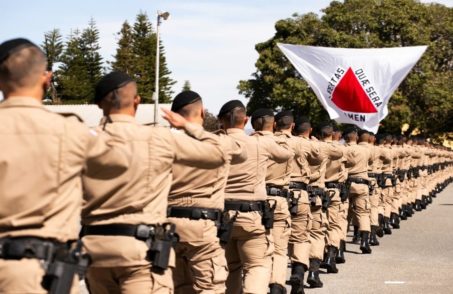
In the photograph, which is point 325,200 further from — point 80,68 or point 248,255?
point 80,68

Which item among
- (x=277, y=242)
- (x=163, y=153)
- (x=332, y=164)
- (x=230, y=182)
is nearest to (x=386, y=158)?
(x=332, y=164)

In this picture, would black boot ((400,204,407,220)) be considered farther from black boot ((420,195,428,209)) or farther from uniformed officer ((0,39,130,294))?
uniformed officer ((0,39,130,294))

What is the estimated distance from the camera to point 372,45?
5109 cm

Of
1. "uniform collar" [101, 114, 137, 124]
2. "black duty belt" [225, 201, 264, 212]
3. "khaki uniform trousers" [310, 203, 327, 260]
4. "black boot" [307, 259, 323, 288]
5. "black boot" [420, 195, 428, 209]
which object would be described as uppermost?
"uniform collar" [101, 114, 137, 124]

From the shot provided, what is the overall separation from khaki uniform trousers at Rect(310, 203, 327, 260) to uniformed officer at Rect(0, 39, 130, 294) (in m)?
7.91

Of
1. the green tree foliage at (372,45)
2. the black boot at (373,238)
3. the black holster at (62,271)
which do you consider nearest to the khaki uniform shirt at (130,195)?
the black holster at (62,271)

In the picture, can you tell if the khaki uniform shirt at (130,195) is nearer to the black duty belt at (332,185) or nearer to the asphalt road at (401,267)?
the asphalt road at (401,267)

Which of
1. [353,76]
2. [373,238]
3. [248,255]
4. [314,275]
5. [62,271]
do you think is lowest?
[373,238]

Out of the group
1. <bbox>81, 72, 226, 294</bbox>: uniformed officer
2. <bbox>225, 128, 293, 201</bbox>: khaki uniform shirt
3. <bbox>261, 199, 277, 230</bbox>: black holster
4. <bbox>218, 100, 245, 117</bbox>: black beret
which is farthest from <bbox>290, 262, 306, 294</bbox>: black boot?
<bbox>81, 72, 226, 294</bbox>: uniformed officer

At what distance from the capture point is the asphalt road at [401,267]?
11227mm

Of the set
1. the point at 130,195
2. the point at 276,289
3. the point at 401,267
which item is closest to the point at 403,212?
the point at 401,267

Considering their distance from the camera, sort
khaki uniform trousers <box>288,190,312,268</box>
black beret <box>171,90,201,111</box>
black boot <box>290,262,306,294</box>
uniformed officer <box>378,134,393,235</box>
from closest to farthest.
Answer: black beret <box>171,90,201,111</box>, black boot <box>290,262,306,294</box>, khaki uniform trousers <box>288,190,312,268</box>, uniformed officer <box>378,134,393,235</box>

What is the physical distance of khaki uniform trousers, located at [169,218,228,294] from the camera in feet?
22.6

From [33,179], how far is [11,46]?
614 mm
